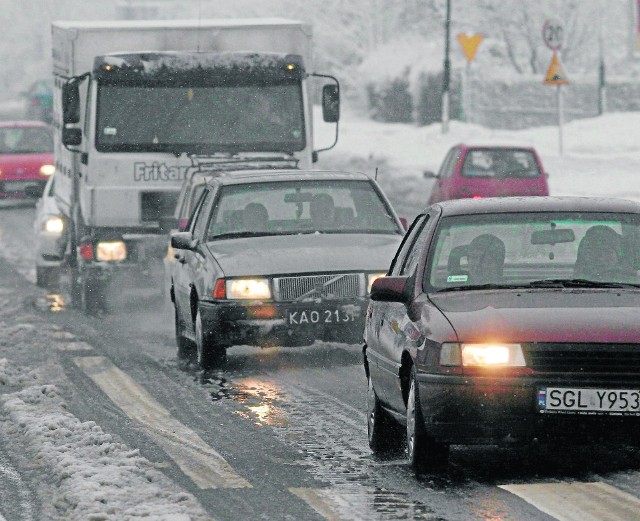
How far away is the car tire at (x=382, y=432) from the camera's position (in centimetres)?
928

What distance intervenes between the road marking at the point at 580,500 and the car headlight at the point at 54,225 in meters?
14.1

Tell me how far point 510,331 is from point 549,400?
352 millimetres

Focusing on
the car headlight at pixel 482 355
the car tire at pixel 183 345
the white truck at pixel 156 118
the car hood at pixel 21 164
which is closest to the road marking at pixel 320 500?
the car headlight at pixel 482 355

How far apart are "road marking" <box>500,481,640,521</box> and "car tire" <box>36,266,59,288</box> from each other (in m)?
14.2

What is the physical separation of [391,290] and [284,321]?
4.57 metres

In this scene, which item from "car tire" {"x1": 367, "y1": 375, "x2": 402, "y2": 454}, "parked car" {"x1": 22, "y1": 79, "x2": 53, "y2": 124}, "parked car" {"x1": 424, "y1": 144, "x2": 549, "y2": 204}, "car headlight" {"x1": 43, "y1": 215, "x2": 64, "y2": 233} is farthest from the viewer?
"parked car" {"x1": 22, "y1": 79, "x2": 53, "y2": 124}

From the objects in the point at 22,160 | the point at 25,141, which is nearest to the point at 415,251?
the point at 22,160

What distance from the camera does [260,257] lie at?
44.8 feet

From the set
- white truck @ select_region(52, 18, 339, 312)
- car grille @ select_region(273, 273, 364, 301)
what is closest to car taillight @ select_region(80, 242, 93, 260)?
white truck @ select_region(52, 18, 339, 312)

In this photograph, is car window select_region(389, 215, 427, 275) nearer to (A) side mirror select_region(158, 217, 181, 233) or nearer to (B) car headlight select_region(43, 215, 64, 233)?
(A) side mirror select_region(158, 217, 181, 233)

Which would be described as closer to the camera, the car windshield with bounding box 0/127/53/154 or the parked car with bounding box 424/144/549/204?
the parked car with bounding box 424/144/549/204

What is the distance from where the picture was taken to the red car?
113 ft

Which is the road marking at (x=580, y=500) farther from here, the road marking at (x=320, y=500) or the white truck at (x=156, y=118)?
the white truck at (x=156, y=118)

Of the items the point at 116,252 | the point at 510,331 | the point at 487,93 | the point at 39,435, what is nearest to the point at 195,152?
the point at 116,252
